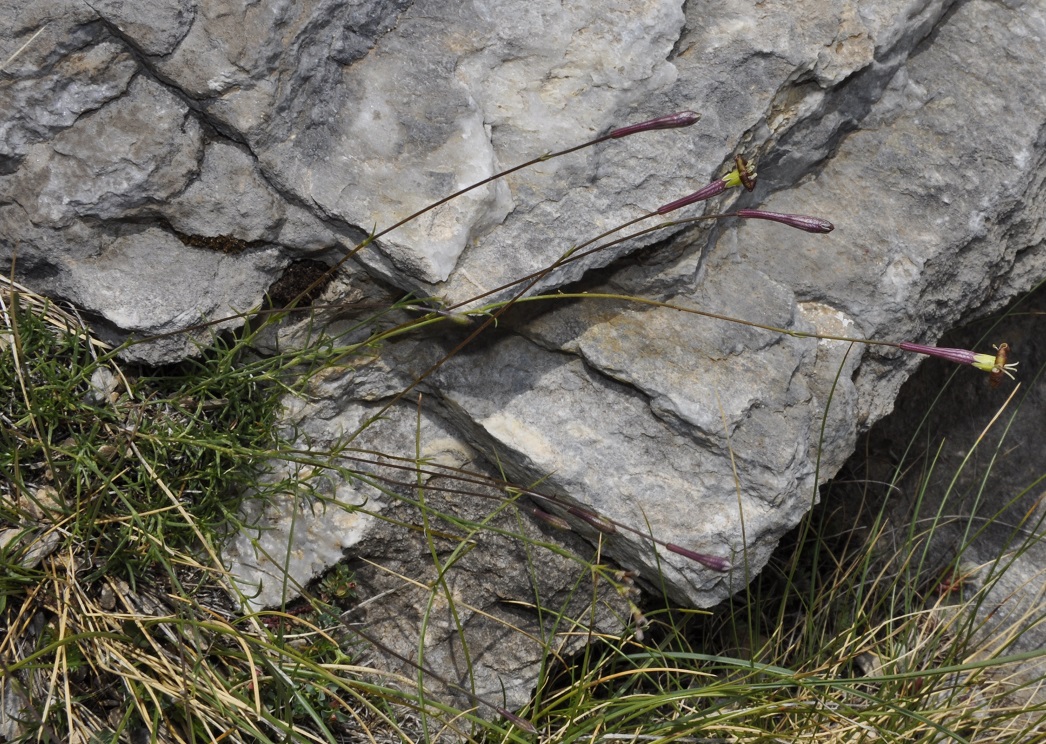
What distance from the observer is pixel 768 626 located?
10.3 feet

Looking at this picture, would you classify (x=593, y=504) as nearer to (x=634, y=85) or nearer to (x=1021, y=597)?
Answer: (x=634, y=85)

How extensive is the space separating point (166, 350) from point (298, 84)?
29.5 inches

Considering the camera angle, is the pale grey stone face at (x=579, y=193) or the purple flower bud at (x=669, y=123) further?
the pale grey stone face at (x=579, y=193)

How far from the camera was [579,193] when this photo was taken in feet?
8.35

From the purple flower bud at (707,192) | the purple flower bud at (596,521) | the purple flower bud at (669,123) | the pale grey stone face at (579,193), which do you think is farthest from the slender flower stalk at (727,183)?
the purple flower bud at (596,521)

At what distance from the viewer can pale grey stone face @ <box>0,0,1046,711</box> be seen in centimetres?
236

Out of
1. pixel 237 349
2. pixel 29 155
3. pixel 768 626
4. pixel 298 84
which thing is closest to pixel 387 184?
pixel 298 84

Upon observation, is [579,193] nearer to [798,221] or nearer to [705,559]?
[798,221]

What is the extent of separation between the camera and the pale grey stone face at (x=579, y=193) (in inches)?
93.0

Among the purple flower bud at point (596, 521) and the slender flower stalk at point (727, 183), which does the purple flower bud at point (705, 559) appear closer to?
the purple flower bud at point (596, 521)

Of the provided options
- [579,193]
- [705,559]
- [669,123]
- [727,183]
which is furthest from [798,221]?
[705,559]

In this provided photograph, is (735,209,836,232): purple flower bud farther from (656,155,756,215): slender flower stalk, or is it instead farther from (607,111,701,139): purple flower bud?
(607,111,701,139): purple flower bud

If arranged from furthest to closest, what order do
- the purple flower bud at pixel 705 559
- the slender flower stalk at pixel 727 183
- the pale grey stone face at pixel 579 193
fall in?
the pale grey stone face at pixel 579 193 → the purple flower bud at pixel 705 559 → the slender flower stalk at pixel 727 183

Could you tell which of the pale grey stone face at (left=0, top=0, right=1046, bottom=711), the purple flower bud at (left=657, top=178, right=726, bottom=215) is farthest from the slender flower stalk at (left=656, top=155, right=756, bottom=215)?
the pale grey stone face at (left=0, top=0, right=1046, bottom=711)
